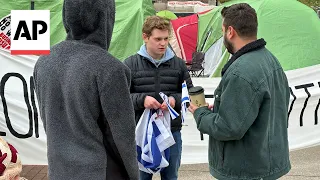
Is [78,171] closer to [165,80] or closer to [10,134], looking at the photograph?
[165,80]

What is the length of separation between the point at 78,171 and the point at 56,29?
6400 mm

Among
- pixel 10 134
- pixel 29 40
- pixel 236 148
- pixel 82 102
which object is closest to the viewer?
pixel 82 102

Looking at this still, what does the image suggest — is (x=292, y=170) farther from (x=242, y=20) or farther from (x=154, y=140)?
(x=242, y=20)

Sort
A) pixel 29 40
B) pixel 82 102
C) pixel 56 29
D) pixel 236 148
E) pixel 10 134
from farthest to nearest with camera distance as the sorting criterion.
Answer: pixel 56 29 → pixel 10 134 → pixel 29 40 → pixel 236 148 → pixel 82 102

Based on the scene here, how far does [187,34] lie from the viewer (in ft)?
37.3

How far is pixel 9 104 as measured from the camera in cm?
561

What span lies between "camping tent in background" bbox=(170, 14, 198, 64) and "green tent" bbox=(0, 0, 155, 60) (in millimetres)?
3036

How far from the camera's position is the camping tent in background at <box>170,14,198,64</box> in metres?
11.4

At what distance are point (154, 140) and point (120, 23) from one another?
4.84 m

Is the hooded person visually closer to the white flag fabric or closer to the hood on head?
the hood on head

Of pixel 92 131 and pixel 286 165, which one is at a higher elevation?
pixel 92 131

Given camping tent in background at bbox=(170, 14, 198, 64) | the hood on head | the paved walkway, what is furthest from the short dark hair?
camping tent in background at bbox=(170, 14, 198, 64)

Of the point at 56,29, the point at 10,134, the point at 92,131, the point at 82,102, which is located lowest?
the point at 10,134

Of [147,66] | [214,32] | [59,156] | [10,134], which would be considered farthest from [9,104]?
[214,32]
